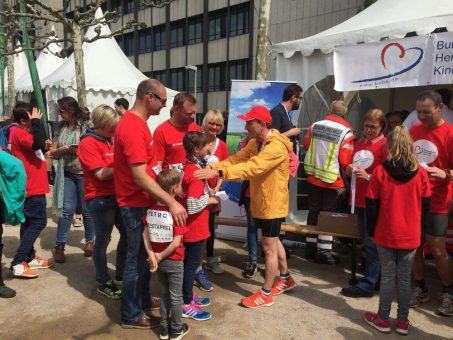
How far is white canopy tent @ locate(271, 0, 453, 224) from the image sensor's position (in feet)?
15.9

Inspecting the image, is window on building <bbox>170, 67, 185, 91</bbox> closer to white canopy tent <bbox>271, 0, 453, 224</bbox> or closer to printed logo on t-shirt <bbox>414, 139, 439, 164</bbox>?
white canopy tent <bbox>271, 0, 453, 224</bbox>

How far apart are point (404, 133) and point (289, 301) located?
1.86 metres

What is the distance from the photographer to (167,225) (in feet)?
9.41

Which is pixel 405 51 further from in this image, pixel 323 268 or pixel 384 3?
pixel 323 268

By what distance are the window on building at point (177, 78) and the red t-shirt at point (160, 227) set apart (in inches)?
1039

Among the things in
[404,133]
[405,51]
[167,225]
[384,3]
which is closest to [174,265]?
[167,225]

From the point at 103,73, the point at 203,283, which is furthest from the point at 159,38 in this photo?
the point at 203,283

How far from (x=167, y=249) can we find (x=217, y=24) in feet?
81.4

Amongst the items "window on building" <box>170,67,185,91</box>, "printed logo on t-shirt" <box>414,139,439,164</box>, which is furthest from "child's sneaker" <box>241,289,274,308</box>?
"window on building" <box>170,67,185,91</box>

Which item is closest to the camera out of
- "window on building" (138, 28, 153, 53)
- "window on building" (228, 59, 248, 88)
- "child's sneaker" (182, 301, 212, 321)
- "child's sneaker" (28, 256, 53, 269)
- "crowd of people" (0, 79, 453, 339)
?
"crowd of people" (0, 79, 453, 339)

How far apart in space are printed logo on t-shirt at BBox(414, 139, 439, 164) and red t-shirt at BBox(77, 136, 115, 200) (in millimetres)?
2813

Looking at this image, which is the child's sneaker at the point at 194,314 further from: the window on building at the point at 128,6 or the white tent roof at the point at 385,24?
the window on building at the point at 128,6

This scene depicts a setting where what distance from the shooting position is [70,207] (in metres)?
4.96

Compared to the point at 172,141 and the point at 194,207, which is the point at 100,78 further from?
the point at 194,207
